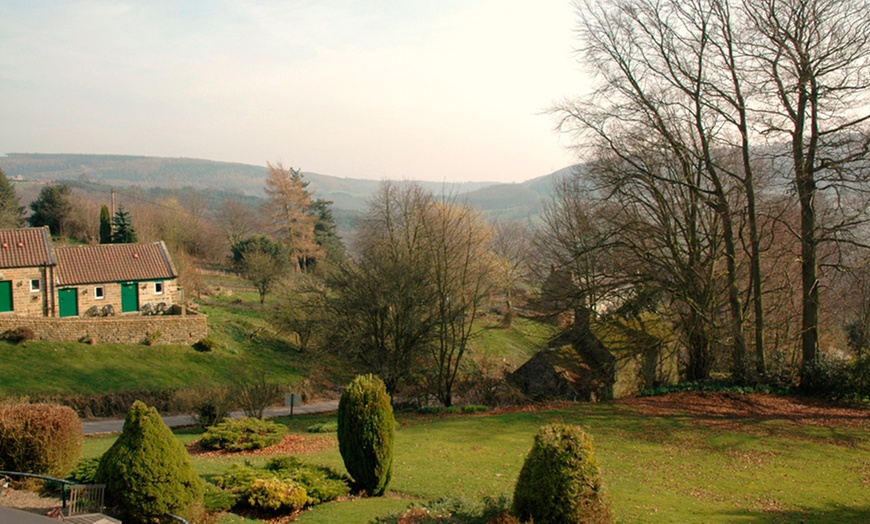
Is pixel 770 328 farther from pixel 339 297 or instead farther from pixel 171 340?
pixel 171 340

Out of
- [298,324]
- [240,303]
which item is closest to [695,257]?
[298,324]

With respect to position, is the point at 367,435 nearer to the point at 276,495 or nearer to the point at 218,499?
the point at 276,495

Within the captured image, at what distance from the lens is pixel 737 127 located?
2158 cm

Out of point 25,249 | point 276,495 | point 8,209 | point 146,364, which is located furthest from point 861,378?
point 8,209

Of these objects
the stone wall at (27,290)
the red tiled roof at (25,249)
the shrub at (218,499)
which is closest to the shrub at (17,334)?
the stone wall at (27,290)

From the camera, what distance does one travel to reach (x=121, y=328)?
34656mm

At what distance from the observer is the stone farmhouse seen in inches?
1337

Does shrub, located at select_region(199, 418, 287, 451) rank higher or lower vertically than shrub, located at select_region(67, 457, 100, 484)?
lower

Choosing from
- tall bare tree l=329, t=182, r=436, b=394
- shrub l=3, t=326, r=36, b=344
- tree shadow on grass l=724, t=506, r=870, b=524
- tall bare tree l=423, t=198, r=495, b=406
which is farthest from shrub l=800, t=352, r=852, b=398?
shrub l=3, t=326, r=36, b=344

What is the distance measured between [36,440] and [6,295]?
28.9 meters

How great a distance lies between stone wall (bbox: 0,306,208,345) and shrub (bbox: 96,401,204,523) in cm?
2776

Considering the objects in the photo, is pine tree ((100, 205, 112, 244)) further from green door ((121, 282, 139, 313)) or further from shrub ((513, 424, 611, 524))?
shrub ((513, 424, 611, 524))

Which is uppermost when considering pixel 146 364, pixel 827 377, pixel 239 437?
pixel 827 377

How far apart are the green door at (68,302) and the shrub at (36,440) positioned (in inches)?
1163
